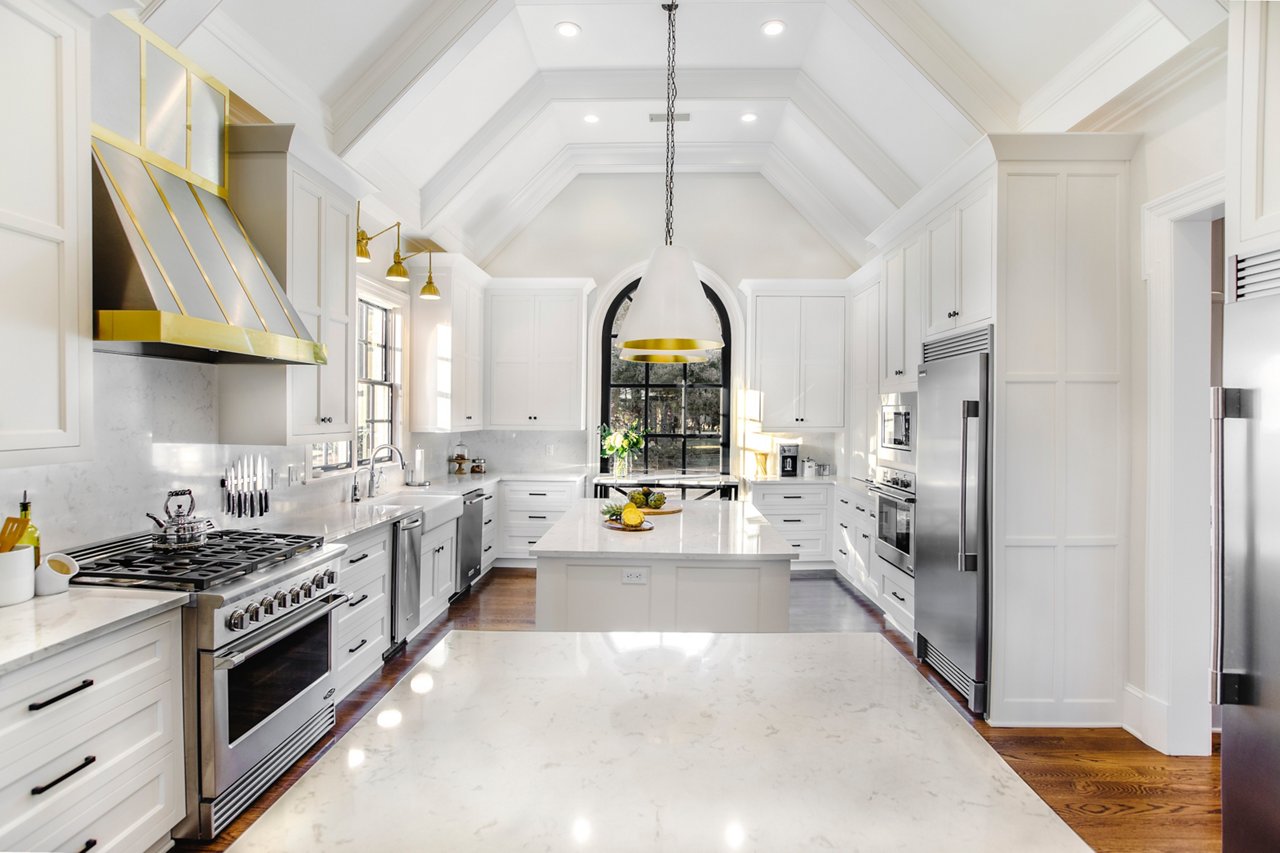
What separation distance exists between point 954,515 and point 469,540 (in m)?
3.46

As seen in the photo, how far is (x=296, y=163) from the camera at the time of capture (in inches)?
118

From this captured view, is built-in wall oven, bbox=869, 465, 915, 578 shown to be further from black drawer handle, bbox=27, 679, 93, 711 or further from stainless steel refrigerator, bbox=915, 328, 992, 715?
black drawer handle, bbox=27, 679, 93, 711

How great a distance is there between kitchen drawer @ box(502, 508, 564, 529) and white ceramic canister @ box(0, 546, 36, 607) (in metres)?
4.09

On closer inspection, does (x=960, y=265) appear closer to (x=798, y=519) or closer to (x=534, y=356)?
(x=798, y=519)

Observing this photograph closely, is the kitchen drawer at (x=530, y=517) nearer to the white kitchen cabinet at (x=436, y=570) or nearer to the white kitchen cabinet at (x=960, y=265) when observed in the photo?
the white kitchen cabinet at (x=436, y=570)

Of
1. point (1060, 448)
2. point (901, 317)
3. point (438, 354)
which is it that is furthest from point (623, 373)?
point (1060, 448)

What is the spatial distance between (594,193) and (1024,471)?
471 centimetres

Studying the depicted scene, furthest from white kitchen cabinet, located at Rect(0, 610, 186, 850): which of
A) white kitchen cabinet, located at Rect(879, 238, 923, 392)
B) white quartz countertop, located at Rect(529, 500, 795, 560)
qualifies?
white kitchen cabinet, located at Rect(879, 238, 923, 392)

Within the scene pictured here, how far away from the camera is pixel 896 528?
14.2 feet

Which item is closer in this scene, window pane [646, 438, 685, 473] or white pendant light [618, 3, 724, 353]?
white pendant light [618, 3, 724, 353]

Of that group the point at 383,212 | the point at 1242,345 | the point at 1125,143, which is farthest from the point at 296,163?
the point at 1125,143

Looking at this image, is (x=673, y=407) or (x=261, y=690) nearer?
(x=261, y=690)

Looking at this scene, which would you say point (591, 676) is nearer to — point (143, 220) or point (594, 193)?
point (143, 220)

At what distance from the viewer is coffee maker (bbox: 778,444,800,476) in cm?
614
